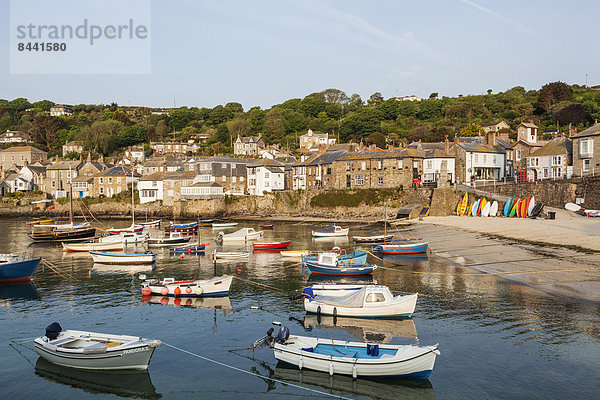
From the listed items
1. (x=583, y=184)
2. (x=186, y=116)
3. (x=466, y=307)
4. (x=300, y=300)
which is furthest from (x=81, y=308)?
(x=186, y=116)

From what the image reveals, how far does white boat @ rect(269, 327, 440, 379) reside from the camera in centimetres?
1714

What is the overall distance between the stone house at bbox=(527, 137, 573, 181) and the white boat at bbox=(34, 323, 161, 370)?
215 feet

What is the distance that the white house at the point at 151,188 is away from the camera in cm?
9831

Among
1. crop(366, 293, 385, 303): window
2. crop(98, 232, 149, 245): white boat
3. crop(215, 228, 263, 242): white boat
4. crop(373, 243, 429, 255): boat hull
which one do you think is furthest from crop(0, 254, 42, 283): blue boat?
crop(373, 243, 429, 255): boat hull

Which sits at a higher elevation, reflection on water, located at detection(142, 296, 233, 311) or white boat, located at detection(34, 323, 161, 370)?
white boat, located at detection(34, 323, 161, 370)

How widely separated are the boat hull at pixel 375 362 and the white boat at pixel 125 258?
27816mm

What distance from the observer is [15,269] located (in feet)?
116

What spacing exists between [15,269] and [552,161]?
71131 mm

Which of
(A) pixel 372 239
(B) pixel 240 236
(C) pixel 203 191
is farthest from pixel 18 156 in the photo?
(A) pixel 372 239

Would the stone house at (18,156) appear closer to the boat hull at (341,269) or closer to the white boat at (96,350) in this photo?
the boat hull at (341,269)

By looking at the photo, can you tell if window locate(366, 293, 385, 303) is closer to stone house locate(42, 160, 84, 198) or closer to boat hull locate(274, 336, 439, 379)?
boat hull locate(274, 336, 439, 379)

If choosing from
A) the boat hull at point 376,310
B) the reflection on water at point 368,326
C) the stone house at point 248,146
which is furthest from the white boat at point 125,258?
the stone house at point 248,146

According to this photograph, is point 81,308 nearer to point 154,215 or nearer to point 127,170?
point 154,215

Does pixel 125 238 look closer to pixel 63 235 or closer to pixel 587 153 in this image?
pixel 63 235
